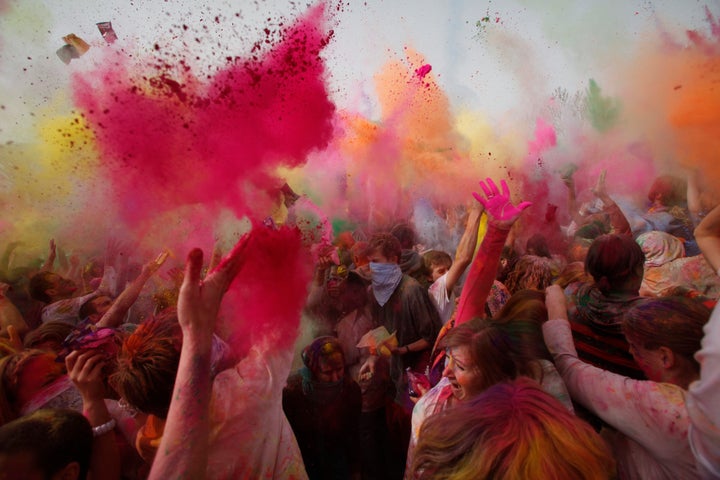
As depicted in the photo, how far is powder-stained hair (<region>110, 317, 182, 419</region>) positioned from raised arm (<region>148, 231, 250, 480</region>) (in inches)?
5.3

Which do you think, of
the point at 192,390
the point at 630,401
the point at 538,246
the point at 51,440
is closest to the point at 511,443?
the point at 630,401

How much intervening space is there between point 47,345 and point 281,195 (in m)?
1.56

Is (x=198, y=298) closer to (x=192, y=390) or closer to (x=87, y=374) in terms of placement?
(x=192, y=390)

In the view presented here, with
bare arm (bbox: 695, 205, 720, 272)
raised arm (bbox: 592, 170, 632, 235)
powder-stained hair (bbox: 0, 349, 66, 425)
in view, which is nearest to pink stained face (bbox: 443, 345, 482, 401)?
bare arm (bbox: 695, 205, 720, 272)

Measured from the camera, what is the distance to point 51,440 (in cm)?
137

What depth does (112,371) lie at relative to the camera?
182 cm

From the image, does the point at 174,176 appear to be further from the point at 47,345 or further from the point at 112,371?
the point at 47,345

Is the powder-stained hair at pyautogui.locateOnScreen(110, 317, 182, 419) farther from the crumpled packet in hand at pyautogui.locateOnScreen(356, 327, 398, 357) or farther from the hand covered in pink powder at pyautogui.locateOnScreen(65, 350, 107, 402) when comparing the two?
the crumpled packet in hand at pyautogui.locateOnScreen(356, 327, 398, 357)

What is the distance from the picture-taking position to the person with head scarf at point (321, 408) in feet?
7.27

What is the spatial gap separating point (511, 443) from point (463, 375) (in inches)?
16.3

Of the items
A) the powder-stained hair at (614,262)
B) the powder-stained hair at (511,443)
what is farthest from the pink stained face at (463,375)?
the powder-stained hair at (614,262)

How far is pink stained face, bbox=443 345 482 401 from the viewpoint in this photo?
1620 millimetres

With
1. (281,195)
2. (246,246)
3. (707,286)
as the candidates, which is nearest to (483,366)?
(246,246)

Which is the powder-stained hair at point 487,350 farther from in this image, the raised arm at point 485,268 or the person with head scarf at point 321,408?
the person with head scarf at point 321,408
